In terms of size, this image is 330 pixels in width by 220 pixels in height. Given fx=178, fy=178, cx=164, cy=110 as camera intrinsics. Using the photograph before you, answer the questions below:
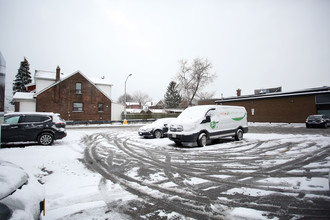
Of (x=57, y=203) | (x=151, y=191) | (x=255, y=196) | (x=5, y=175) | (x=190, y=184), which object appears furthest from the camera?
(x=190, y=184)

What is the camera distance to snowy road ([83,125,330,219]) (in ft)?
10.4

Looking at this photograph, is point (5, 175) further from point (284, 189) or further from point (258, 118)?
point (258, 118)

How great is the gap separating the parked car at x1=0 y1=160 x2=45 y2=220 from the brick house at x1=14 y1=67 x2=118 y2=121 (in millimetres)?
32153

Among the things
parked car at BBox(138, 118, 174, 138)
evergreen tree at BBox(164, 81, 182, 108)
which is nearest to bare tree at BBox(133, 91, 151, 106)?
evergreen tree at BBox(164, 81, 182, 108)

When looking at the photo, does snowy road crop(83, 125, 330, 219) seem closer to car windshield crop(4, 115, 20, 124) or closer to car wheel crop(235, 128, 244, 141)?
car wheel crop(235, 128, 244, 141)

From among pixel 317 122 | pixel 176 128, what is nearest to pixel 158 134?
pixel 176 128

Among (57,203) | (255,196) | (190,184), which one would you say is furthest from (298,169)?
(57,203)

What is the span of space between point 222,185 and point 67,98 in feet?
108

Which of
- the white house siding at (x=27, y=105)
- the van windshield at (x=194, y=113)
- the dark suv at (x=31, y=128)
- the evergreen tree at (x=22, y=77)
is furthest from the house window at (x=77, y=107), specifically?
the van windshield at (x=194, y=113)

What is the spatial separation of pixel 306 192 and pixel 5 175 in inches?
211

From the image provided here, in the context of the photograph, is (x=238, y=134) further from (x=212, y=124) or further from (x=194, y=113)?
(x=194, y=113)

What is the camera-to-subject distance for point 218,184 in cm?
446

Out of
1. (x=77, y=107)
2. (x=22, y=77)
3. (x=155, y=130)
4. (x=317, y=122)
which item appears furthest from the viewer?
(x=22, y=77)

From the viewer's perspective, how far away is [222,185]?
14.4 ft
